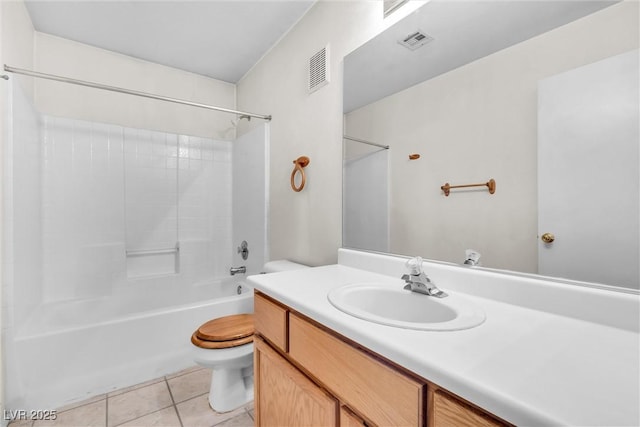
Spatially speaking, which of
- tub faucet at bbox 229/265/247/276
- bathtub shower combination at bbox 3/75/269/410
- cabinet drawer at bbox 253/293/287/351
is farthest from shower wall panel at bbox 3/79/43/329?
cabinet drawer at bbox 253/293/287/351

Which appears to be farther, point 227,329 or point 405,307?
point 227,329

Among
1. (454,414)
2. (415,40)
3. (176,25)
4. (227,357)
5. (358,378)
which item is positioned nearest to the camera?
(454,414)

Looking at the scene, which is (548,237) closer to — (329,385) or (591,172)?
(591,172)

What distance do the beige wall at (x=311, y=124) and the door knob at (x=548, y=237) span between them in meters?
0.90

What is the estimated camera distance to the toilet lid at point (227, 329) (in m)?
1.47

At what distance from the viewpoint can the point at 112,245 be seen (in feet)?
7.32

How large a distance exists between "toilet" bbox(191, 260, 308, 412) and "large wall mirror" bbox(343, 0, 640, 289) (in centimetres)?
85

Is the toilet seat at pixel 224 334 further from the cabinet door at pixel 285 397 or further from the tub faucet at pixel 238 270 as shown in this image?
the tub faucet at pixel 238 270

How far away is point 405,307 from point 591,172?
0.63m

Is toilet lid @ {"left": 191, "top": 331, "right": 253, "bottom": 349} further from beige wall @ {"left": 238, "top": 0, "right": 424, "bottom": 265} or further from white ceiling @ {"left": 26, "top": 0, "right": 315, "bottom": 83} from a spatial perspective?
white ceiling @ {"left": 26, "top": 0, "right": 315, "bottom": 83}

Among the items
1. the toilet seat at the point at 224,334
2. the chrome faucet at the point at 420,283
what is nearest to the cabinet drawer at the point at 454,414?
the chrome faucet at the point at 420,283

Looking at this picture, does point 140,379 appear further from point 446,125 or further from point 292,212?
point 446,125

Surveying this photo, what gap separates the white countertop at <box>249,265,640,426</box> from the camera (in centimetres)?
39

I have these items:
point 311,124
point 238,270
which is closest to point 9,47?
point 311,124
